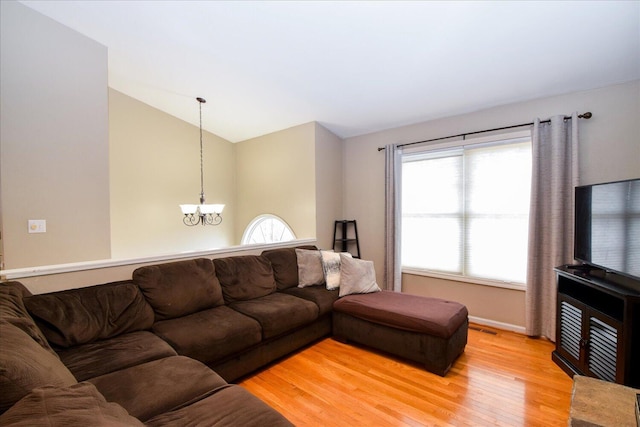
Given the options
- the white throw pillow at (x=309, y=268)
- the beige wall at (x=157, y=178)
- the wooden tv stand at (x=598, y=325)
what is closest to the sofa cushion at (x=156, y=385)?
the white throw pillow at (x=309, y=268)

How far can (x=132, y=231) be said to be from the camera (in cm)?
415

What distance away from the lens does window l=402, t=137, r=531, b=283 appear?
300 cm

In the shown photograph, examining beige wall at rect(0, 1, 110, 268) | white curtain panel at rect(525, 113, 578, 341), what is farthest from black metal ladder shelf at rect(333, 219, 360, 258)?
beige wall at rect(0, 1, 110, 268)

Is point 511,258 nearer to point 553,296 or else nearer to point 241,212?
point 553,296

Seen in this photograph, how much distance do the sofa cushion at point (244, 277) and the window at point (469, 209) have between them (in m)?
2.00

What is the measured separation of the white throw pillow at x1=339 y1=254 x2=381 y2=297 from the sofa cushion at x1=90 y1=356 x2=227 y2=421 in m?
1.79

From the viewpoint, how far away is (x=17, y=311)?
1.41 m

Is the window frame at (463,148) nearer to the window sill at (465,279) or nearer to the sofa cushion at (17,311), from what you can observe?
the window sill at (465,279)

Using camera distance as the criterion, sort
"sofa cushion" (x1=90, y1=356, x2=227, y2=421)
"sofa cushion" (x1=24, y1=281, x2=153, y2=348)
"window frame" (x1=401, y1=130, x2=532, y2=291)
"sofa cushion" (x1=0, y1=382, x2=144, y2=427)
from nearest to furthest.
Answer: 1. "sofa cushion" (x1=0, y1=382, x2=144, y2=427)
2. "sofa cushion" (x1=90, y1=356, x2=227, y2=421)
3. "sofa cushion" (x1=24, y1=281, x2=153, y2=348)
4. "window frame" (x1=401, y1=130, x2=532, y2=291)

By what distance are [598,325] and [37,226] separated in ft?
15.8

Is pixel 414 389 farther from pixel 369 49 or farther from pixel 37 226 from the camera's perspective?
pixel 37 226

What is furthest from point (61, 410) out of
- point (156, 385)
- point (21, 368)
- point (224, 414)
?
point (156, 385)

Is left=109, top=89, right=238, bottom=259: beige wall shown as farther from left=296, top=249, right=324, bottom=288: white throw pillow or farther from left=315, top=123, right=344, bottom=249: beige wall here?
left=296, top=249, right=324, bottom=288: white throw pillow

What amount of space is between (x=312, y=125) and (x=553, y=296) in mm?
3458
